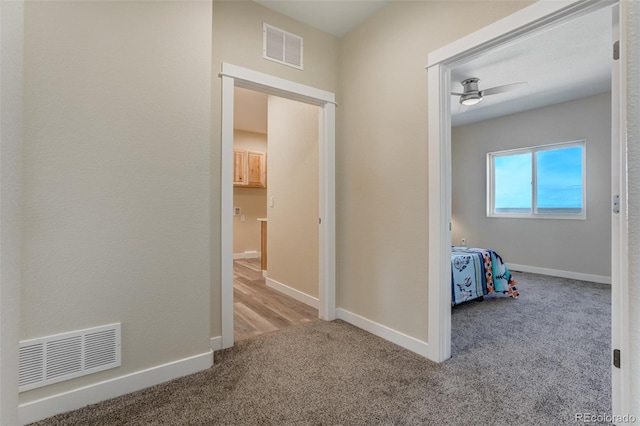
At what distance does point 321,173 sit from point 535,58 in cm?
262

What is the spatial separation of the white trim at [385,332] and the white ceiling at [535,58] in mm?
2091

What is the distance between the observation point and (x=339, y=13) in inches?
99.0

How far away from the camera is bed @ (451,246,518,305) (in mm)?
3154

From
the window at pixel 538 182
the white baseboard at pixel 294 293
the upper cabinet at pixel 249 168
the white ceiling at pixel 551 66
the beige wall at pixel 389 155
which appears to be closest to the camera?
the beige wall at pixel 389 155

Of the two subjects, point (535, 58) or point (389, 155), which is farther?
point (535, 58)

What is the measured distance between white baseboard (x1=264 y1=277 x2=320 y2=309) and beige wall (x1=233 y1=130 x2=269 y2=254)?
2.53m

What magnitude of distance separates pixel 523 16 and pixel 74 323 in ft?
9.54

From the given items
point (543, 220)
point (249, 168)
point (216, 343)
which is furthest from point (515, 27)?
point (249, 168)

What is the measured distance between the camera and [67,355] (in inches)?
59.9

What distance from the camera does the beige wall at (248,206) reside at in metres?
6.42

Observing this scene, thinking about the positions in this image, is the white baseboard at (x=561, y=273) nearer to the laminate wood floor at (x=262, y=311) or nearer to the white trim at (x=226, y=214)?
the laminate wood floor at (x=262, y=311)

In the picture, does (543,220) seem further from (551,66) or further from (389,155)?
(389,155)

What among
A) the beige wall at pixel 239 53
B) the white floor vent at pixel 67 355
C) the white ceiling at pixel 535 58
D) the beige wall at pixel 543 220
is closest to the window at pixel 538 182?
the beige wall at pixel 543 220

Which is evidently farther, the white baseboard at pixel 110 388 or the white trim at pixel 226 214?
the white trim at pixel 226 214
